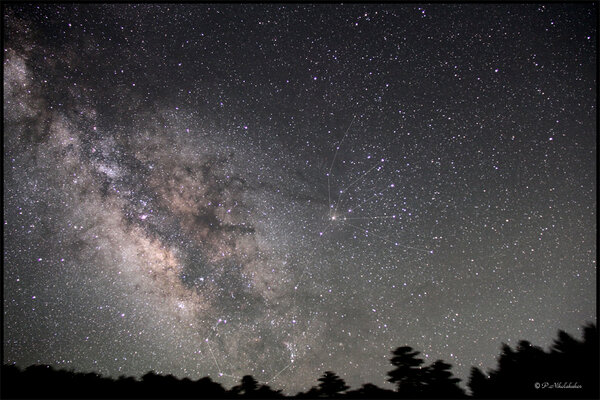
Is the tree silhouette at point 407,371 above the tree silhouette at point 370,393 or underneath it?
above

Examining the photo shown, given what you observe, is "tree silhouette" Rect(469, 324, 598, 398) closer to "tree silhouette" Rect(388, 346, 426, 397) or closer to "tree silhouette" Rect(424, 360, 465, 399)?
"tree silhouette" Rect(424, 360, 465, 399)

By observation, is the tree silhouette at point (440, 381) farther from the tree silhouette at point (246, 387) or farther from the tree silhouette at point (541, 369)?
the tree silhouette at point (246, 387)

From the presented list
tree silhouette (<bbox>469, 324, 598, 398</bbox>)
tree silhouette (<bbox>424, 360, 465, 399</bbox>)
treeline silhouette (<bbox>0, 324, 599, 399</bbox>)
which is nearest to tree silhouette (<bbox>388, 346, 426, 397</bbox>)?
treeline silhouette (<bbox>0, 324, 599, 399</bbox>)

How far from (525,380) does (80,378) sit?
1383 cm

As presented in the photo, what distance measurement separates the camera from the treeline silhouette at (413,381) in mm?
6773

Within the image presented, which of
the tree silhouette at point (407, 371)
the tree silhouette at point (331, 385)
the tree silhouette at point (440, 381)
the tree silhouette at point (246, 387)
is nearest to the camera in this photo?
the tree silhouette at point (440, 381)

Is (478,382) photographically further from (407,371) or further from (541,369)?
(407,371)

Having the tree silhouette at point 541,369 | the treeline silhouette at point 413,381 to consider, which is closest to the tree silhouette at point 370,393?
the treeline silhouette at point 413,381

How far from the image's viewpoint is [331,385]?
7.66 m

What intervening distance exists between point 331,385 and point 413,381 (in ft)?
8.24

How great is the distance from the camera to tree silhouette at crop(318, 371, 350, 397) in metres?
7.53

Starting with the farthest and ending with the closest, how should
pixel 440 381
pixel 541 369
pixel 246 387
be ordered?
pixel 246 387 < pixel 541 369 < pixel 440 381

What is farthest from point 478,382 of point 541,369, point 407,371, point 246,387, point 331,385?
point 246,387

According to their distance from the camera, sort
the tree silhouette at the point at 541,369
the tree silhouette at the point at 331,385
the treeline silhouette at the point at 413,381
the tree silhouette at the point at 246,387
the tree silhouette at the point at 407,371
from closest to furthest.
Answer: the tree silhouette at the point at 541,369 < the treeline silhouette at the point at 413,381 < the tree silhouette at the point at 407,371 < the tree silhouette at the point at 331,385 < the tree silhouette at the point at 246,387
